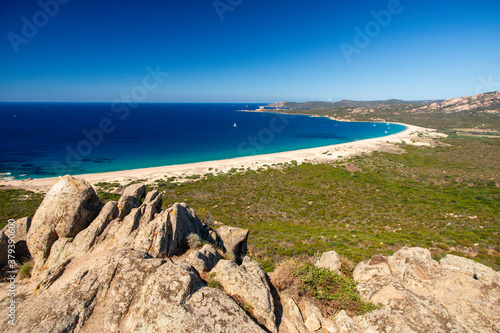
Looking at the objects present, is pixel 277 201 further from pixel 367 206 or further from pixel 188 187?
pixel 188 187

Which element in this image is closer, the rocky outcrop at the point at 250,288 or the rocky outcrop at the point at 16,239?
the rocky outcrop at the point at 250,288

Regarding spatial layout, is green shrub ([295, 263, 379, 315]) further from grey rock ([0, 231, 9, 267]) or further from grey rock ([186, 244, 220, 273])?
grey rock ([0, 231, 9, 267])

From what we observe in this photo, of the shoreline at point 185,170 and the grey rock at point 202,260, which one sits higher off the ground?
the grey rock at point 202,260

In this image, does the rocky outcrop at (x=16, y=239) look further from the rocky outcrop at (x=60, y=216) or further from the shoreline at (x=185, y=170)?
the shoreline at (x=185, y=170)

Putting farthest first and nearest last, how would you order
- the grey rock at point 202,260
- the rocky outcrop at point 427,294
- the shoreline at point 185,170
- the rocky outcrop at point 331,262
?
the shoreline at point 185,170 → the rocky outcrop at point 331,262 → the grey rock at point 202,260 → the rocky outcrop at point 427,294

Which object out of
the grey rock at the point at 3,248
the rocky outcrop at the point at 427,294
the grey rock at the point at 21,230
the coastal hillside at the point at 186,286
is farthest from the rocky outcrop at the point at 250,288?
the grey rock at the point at 21,230

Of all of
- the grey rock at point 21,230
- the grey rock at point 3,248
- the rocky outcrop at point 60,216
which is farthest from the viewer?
the grey rock at point 21,230

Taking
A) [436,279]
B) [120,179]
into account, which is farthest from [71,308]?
[120,179]

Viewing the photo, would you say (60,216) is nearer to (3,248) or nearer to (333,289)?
(3,248)

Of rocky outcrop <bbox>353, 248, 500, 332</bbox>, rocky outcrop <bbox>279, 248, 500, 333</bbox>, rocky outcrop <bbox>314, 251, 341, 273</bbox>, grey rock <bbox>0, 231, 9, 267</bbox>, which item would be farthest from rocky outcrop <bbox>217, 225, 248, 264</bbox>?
grey rock <bbox>0, 231, 9, 267</bbox>
